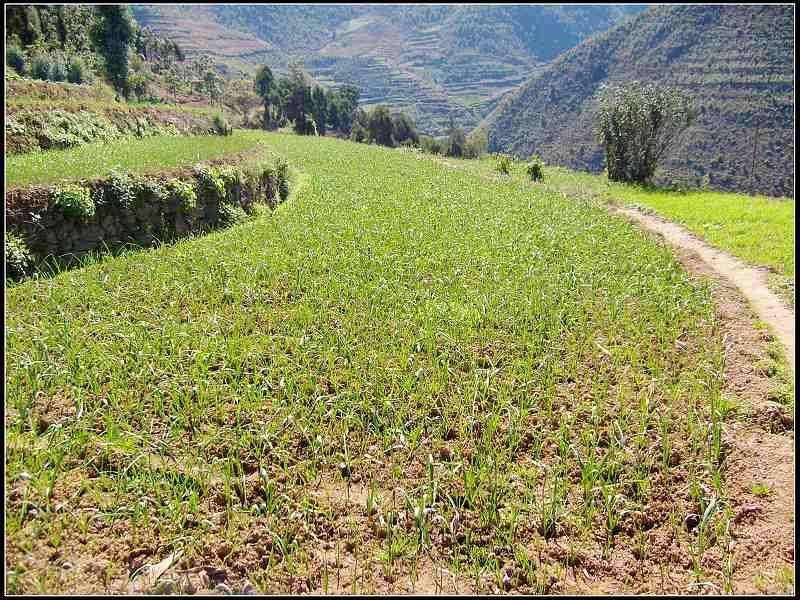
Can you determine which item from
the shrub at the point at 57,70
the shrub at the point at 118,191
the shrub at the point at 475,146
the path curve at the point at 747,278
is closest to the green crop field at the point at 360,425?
the path curve at the point at 747,278

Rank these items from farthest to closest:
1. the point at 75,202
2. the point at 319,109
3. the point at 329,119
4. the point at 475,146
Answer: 1. the point at 329,119
2. the point at 319,109
3. the point at 475,146
4. the point at 75,202

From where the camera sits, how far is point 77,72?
155 ft

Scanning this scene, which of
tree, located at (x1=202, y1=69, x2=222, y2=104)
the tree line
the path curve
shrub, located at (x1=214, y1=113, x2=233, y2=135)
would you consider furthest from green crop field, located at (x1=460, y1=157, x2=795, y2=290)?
tree, located at (x1=202, y1=69, x2=222, y2=104)

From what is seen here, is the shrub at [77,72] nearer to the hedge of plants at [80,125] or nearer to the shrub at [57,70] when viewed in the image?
the shrub at [57,70]

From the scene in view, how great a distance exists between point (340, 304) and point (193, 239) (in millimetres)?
6025

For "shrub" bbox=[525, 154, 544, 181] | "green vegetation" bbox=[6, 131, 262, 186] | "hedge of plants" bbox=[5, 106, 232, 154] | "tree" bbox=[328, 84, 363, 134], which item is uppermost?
"tree" bbox=[328, 84, 363, 134]

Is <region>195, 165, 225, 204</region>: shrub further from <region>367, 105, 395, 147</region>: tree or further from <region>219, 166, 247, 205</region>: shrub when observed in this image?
<region>367, 105, 395, 147</region>: tree

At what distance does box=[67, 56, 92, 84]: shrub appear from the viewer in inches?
1847

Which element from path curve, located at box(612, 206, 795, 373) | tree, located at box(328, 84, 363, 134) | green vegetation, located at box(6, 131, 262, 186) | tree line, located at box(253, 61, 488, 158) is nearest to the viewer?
path curve, located at box(612, 206, 795, 373)

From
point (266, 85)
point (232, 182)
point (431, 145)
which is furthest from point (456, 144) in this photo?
point (232, 182)

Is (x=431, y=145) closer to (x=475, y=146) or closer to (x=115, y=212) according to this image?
(x=475, y=146)

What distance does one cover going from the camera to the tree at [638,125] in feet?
97.9

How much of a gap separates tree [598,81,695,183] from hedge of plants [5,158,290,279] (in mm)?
24319

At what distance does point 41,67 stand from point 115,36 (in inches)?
253
